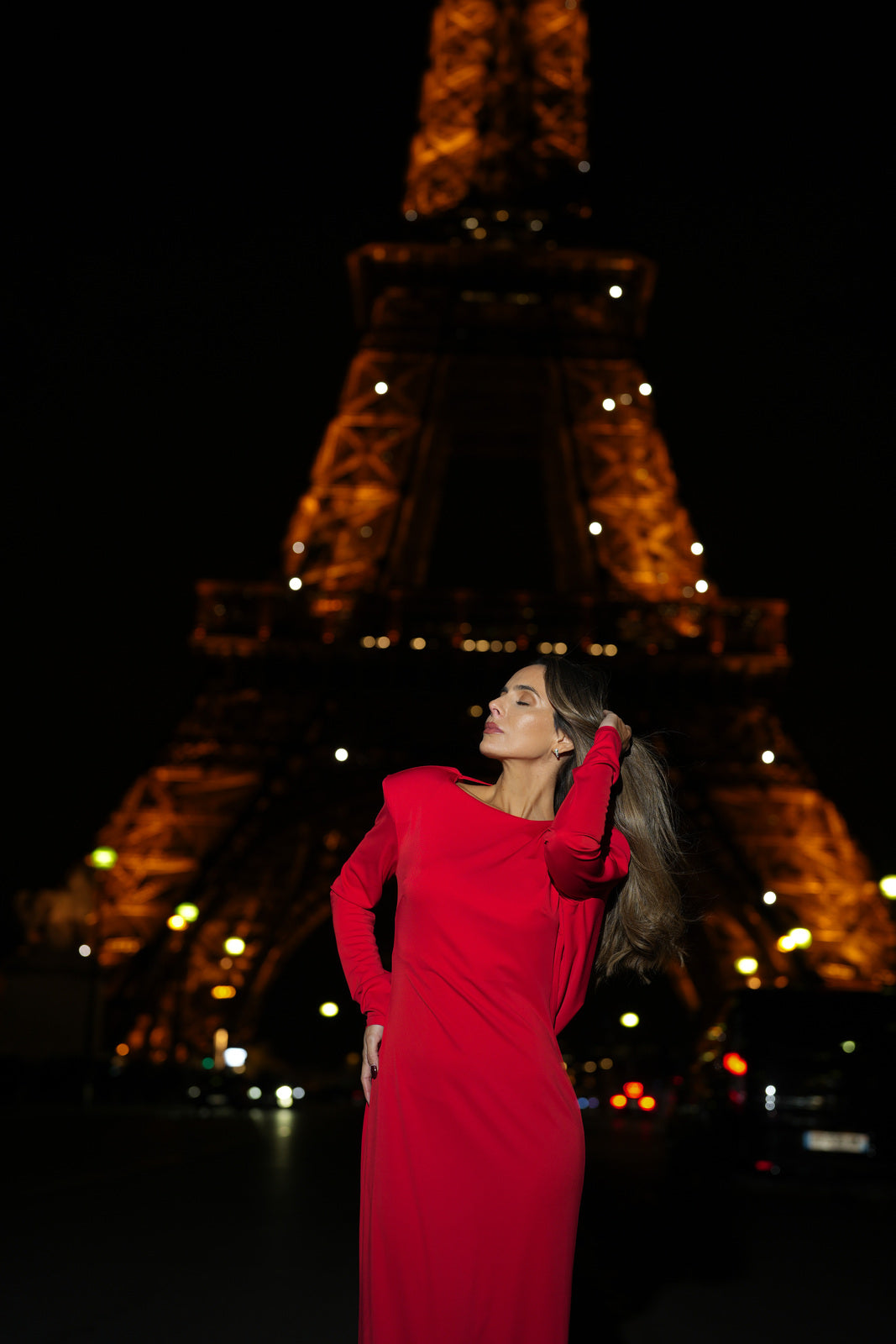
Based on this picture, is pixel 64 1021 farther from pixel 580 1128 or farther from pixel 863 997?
pixel 580 1128

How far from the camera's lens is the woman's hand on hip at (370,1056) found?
3.33 meters

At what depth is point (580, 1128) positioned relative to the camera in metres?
3.26

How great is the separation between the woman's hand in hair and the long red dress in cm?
5

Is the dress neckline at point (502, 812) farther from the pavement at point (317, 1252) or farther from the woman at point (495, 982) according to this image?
Result: the pavement at point (317, 1252)

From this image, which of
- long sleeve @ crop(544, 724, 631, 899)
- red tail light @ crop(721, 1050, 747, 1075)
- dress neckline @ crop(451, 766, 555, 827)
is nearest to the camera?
long sleeve @ crop(544, 724, 631, 899)

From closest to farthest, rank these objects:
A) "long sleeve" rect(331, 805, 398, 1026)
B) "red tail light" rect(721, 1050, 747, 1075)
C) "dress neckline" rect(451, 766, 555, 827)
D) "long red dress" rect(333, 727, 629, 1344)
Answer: "long red dress" rect(333, 727, 629, 1344)
"dress neckline" rect(451, 766, 555, 827)
"long sleeve" rect(331, 805, 398, 1026)
"red tail light" rect(721, 1050, 747, 1075)

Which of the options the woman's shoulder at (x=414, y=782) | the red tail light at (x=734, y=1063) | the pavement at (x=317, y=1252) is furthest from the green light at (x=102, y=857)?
the woman's shoulder at (x=414, y=782)

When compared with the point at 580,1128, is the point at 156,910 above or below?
above

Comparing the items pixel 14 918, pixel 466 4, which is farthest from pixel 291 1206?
pixel 466 4

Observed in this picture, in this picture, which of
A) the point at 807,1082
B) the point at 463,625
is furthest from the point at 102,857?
the point at 807,1082

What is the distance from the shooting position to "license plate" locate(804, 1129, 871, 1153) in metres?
12.2

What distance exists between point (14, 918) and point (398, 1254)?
40430 mm

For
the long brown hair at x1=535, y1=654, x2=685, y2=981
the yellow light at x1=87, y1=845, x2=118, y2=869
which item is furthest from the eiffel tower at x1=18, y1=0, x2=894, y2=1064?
the long brown hair at x1=535, y1=654, x2=685, y2=981

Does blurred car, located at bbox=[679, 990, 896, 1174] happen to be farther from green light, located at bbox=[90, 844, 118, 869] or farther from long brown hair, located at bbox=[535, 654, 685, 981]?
green light, located at bbox=[90, 844, 118, 869]
